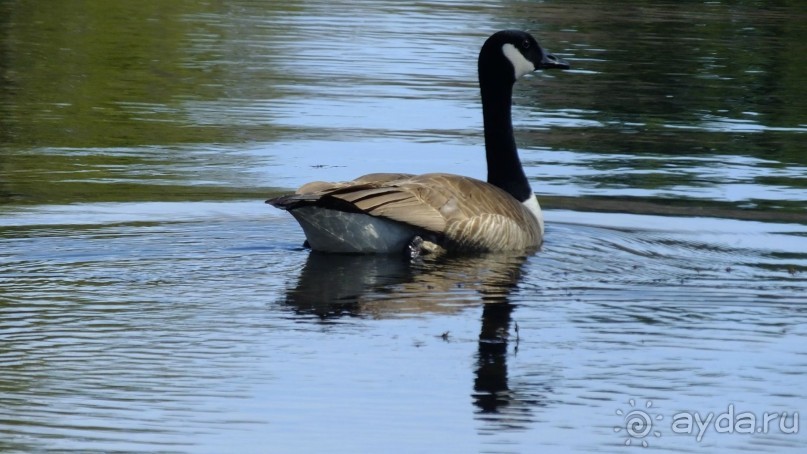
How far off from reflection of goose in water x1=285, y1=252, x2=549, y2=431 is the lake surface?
3 centimetres

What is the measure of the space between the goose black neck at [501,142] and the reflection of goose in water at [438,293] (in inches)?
56.5

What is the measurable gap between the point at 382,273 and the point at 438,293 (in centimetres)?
81

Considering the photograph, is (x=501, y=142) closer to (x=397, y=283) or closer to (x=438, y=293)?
(x=397, y=283)

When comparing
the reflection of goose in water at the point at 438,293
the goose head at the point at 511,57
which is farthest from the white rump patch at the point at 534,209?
the goose head at the point at 511,57

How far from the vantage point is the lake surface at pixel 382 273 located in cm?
744

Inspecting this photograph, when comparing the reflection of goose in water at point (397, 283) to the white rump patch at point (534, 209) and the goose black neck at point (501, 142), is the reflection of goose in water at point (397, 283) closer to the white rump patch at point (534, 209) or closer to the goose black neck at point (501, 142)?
the white rump patch at point (534, 209)

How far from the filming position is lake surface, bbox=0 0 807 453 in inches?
293

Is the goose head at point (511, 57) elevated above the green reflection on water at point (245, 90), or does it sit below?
Result: above

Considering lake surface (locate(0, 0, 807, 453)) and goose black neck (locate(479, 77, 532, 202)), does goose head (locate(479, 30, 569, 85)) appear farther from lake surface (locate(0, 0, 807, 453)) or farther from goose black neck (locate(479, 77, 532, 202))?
lake surface (locate(0, 0, 807, 453))

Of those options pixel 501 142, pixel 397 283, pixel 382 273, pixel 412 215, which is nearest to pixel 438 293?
pixel 397 283

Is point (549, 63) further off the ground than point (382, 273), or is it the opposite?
point (549, 63)

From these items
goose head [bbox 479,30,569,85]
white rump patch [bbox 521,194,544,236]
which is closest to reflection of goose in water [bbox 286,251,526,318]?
white rump patch [bbox 521,194,544,236]

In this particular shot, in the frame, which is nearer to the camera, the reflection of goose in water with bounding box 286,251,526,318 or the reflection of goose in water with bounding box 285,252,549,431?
the reflection of goose in water with bounding box 285,252,549,431

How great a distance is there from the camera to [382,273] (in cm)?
1094
